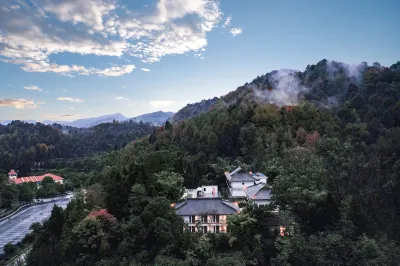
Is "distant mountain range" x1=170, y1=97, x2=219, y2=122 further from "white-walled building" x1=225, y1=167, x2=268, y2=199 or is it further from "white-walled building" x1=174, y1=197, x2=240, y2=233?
"white-walled building" x1=174, y1=197, x2=240, y2=233

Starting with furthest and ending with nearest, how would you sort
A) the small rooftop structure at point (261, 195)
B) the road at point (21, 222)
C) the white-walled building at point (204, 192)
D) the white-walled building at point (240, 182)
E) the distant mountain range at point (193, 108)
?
the distant mountain range at point (193, 108) < the road at point (21, 222) < the white-walled building at point (240, 182) < the white-walled building at point (204, 192) < the small rooftop structure at point (261, 195)

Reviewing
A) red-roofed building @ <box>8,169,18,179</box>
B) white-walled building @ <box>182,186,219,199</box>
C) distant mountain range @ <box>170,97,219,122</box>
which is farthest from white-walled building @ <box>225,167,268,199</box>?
distant mountain range @ <box>170,97,219,122</box>

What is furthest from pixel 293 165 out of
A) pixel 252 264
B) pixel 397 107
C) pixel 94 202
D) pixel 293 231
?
pixel 397 107

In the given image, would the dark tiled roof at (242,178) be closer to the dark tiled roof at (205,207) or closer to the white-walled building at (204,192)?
the white-walled building at (204,192)

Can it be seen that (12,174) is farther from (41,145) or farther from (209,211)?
(209,211)

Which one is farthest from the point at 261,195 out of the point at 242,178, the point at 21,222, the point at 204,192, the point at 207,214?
the point at 21,222

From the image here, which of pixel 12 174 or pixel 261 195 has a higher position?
pixel 261 195

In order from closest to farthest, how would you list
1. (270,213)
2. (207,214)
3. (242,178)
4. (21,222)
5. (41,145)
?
(270,213) → (207,214) → (242,178) → (21,222) → (41,145)

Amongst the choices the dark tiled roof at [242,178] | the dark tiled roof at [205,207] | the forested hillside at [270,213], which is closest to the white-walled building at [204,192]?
the forested hillside at [270,213]
